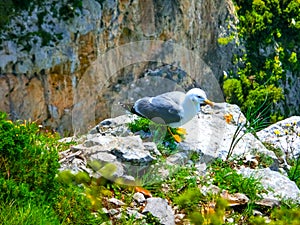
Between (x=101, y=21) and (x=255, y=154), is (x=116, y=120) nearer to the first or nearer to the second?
(x=255, y=154)

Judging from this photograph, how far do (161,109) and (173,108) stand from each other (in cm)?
15

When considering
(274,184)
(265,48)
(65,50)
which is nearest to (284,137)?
(274,184)

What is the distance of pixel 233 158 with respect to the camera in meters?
6.66

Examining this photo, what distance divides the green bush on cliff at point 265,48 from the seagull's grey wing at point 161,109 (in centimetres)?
2029

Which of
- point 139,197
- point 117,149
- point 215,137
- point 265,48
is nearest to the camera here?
point 139,197

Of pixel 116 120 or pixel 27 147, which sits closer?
pixel 27 147

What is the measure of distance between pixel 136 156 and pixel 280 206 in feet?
5.28

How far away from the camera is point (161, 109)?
651cm

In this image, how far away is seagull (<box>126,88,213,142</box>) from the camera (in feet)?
21.1

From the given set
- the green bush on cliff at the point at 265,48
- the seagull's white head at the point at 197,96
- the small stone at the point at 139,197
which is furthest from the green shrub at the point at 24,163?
the green bush on cliff at the point at 265,48

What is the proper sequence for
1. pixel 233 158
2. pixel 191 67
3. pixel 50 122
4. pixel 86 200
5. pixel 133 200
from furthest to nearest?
pixel 50 122
pixel 191 67
pixel 233 158
pixel 133 200
pixel 86 200

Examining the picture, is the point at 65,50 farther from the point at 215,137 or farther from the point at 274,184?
the point at 274,184

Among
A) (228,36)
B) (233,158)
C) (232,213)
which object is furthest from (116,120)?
(228,36)

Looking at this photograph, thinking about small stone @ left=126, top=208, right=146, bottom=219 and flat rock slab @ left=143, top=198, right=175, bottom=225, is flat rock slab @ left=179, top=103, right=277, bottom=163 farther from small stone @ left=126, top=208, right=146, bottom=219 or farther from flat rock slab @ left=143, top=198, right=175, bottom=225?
small stone @ left=126, top=208, right=146, bottom=219
